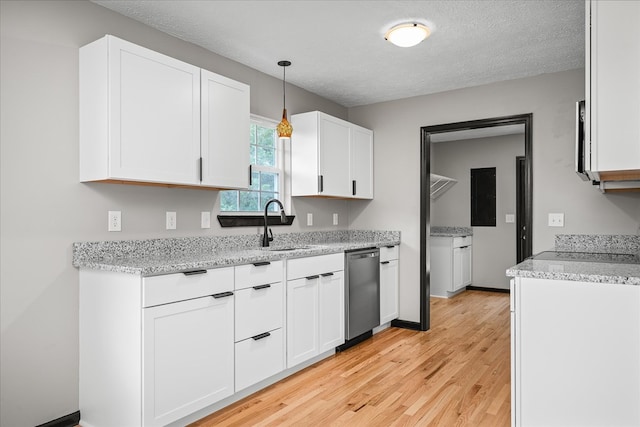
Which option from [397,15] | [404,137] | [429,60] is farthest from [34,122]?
[404,137]

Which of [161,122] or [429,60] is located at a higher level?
[429,60]

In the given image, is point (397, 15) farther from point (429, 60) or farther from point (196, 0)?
point (196, 0)

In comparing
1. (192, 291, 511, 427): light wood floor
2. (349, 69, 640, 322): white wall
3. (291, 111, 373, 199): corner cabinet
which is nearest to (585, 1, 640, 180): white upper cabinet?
(192, 291, 511, 427): light wood floor

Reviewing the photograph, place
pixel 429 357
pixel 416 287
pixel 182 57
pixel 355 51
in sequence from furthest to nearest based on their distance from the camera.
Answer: pixel 416 287
pixel 429 357
pixel 355 51
pixel 182 57

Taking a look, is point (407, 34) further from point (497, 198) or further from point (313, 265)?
point (497, 198)

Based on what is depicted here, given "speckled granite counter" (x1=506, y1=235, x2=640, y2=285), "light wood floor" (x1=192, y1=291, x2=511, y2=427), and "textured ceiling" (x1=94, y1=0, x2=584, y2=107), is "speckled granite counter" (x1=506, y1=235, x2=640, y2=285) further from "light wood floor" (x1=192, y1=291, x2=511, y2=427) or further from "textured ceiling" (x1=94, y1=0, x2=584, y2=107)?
"textured ceiling" (x1=94, y1=0, x2=584, y2=107)

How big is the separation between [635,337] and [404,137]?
10.00ft

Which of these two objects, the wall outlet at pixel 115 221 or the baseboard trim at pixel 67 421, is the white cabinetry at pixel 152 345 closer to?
the baseboard trim at pixel 67 421

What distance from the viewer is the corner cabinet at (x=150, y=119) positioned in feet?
7.59

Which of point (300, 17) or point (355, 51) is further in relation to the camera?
point (355, 51)

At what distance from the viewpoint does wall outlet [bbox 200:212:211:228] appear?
3148 millimetres

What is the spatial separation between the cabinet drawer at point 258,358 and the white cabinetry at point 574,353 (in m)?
1.48

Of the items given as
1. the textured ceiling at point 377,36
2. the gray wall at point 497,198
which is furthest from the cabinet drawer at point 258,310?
the gray wall at point 497,198

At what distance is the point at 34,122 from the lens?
2.26 meters
